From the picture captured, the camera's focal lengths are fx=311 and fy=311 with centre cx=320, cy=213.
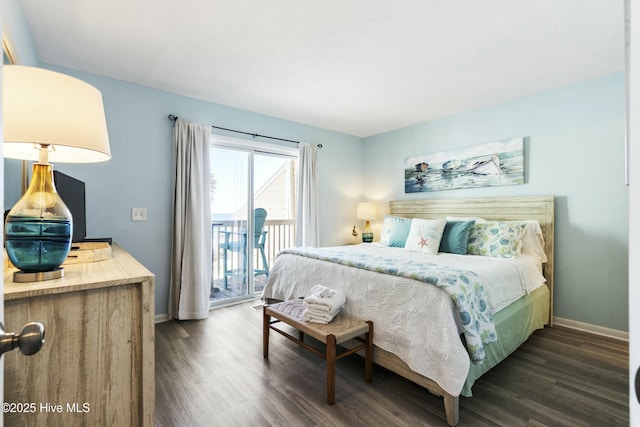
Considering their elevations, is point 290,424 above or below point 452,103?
below

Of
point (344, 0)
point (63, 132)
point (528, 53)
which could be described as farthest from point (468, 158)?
point (63, 132)

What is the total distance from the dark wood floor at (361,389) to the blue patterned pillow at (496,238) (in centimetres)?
79

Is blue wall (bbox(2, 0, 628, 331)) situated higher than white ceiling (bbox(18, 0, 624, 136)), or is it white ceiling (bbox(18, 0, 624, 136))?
white ceiling (bbox(18, 0, 624, 136))

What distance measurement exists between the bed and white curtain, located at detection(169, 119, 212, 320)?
2.44 ft

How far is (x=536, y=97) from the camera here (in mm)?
3176

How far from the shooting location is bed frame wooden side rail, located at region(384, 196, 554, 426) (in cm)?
199

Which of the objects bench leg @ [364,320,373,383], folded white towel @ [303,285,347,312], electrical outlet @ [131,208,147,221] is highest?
electrical outlet @ [131,208,147,221]

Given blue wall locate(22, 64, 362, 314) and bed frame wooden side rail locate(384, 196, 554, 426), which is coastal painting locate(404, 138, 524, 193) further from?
blue wall locate(22, 64, 362, 314)

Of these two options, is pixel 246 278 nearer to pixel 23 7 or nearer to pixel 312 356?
pixel 312 356

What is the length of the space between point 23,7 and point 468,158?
4.04 metres

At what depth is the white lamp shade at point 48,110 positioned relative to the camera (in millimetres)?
928

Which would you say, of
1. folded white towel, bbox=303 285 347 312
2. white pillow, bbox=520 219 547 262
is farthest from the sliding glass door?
white pillow, bbox=520 219 547 262

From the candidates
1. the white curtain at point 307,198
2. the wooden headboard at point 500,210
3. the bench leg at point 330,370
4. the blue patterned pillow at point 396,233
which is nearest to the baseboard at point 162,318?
the white curtain at point 307,198

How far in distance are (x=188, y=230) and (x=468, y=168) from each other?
3242mm
